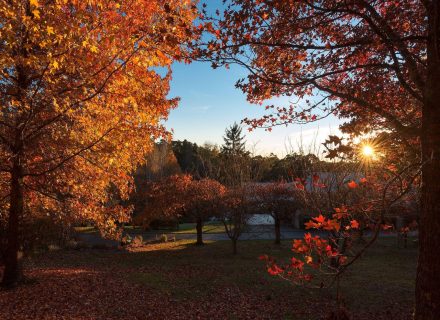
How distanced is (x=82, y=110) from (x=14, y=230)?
4252 millimetres

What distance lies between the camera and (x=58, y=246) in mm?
19281

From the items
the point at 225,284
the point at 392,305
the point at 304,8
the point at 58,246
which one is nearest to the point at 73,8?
the point at 304,8

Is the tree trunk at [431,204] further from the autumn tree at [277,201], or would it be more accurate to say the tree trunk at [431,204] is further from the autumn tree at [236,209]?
the autumn tree at [277,201]

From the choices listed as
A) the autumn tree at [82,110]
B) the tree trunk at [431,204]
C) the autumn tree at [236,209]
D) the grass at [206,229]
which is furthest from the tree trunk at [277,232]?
the tree trunk at [431,204]

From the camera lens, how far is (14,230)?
9.23 m

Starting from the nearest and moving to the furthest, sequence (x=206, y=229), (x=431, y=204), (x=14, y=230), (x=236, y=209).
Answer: (x=431, y=204) < (x=14, y=230) < (x=236, y=209) < (x=206, y=229)

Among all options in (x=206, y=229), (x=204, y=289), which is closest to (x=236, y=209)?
(x=204, y=289)

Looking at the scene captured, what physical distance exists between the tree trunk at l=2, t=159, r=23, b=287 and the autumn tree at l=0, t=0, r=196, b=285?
2 cm

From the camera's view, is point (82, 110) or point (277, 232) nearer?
point (82, 110)

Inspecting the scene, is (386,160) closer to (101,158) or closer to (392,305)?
(392,305)

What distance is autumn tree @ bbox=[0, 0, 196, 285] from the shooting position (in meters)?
6.43

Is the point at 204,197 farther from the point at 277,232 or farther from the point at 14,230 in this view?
the point at 14,230

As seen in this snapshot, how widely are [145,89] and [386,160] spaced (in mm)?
5543

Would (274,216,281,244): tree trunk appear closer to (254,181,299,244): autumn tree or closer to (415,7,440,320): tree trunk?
(254,181,299,244): autumn tree
